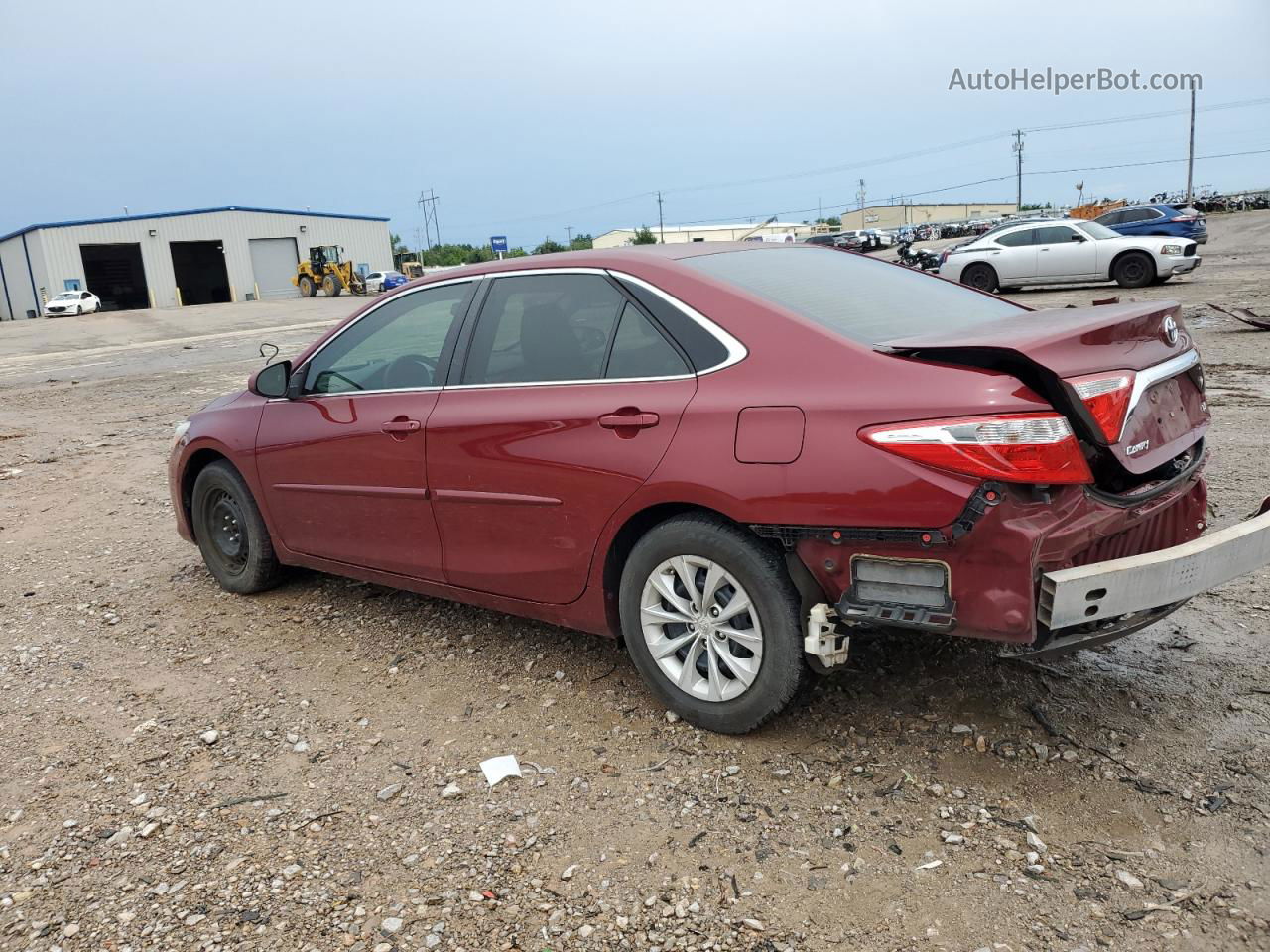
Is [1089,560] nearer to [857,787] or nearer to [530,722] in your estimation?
[857,787]

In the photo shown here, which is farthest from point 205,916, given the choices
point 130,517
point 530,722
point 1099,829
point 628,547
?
point 130,517

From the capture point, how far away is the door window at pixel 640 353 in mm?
3396

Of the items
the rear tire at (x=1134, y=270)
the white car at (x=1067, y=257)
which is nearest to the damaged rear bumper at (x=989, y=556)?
the white car at (x=1067, y=257)

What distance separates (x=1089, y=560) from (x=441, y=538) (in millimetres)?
2400

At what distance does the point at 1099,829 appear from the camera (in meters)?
2.82

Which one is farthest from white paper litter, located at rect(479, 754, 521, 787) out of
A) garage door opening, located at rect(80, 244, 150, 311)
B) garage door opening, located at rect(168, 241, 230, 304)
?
garage door opening, located at rect(168, 241, 230, 304)

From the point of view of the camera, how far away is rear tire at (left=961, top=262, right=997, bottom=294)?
846 inches

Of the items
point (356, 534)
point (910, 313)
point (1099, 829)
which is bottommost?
point (1099, 829)

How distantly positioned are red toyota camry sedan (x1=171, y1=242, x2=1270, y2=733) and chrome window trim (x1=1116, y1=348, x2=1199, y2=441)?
0.5 inches

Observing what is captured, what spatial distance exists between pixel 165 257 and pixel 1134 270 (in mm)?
53565

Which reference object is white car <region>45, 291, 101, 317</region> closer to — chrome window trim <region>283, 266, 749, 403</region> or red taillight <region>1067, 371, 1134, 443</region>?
chrome window trim <region>283, 266, 749, 403</region>

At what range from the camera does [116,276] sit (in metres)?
61.6

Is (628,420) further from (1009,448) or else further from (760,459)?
(1009,448)

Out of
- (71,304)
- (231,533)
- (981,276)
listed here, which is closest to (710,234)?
(71,304)
